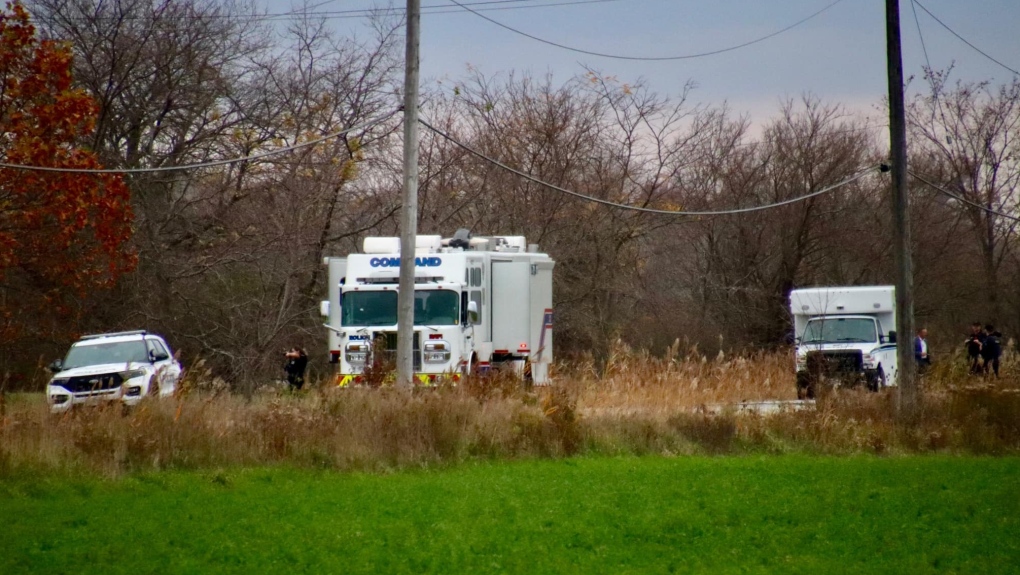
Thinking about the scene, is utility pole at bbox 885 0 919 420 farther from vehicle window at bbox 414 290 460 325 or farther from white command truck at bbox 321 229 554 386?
vehicle window at bbox 414 290 460 325

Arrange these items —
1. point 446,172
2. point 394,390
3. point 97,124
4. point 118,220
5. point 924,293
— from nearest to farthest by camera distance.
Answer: point 394,390 < point 118,220 < point 97,124 < point 446,172 < point 924,293

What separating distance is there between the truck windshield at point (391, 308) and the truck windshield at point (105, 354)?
430 cm

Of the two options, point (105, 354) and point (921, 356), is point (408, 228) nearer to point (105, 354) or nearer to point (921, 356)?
point (105, 354)

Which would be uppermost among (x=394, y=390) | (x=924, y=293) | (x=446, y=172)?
(x=446, y=172)

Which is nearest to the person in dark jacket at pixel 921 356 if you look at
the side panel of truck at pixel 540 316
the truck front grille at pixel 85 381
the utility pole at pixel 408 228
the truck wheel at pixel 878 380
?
the truck wheel at pixel 878 380

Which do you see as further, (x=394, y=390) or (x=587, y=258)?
(x=587, y=258)

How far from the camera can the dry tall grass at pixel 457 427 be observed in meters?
14.4

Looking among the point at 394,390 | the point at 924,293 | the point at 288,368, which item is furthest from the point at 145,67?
the point at 924,293

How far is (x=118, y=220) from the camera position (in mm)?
28906

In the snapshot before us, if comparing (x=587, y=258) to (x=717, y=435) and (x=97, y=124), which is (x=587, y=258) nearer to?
(x=97, y=124)

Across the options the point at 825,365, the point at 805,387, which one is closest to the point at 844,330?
the point at 825,365

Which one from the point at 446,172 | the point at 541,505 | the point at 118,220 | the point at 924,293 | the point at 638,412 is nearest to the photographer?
the point at 541,505

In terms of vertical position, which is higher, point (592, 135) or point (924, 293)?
point (592, 135)

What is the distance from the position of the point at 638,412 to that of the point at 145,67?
2204cm
